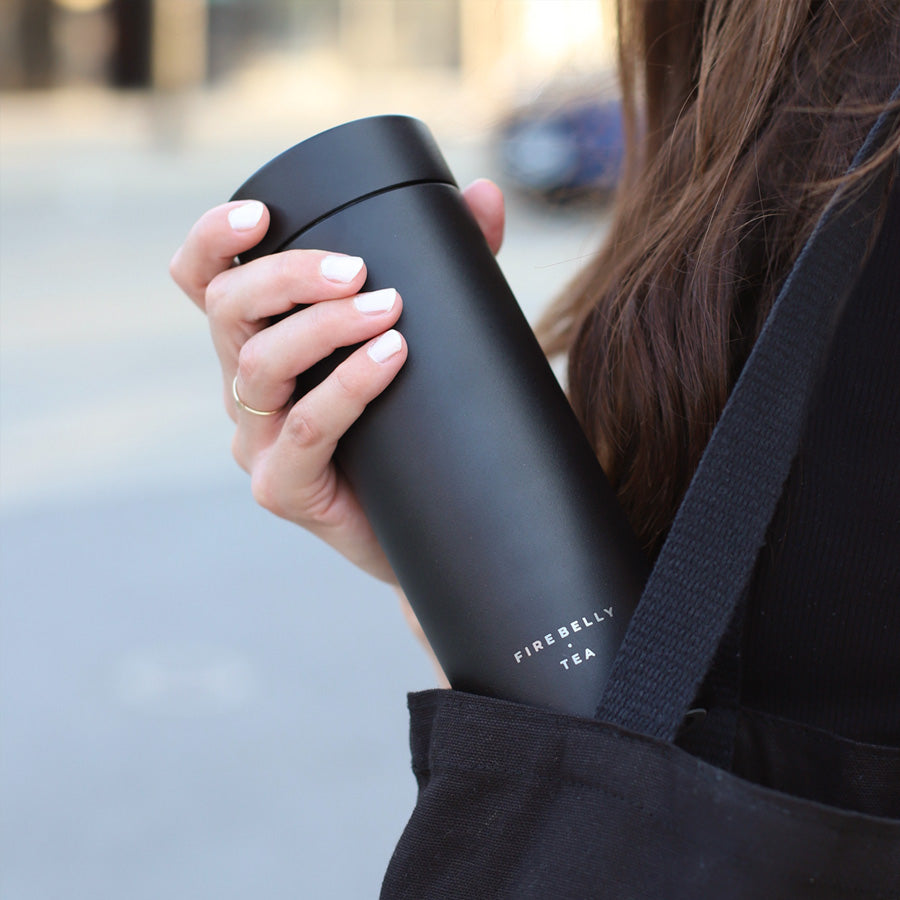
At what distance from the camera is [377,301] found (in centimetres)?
66

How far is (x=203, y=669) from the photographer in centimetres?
285

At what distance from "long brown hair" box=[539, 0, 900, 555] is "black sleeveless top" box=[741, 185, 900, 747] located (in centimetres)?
7

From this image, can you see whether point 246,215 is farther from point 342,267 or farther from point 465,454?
point 465,454

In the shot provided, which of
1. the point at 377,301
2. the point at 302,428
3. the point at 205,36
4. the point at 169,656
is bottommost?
the point at 169,656

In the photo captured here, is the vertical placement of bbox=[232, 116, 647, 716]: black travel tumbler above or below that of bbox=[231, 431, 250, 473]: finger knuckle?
above

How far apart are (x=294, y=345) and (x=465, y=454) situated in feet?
0.53

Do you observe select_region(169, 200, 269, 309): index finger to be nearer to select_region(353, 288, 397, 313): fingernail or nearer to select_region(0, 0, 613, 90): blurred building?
select_region(353, 288, 397, 313): fingernail

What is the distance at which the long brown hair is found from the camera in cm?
73

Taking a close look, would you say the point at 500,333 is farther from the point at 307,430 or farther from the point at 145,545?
the point at 145,545

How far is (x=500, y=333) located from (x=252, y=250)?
194mm

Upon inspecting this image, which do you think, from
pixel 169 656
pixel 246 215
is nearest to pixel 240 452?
pixel 246 215

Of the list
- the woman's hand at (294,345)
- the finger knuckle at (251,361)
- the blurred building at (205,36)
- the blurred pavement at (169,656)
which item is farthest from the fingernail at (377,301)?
the blurred building at (205,36)

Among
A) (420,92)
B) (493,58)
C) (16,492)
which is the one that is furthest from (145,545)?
(420,92)

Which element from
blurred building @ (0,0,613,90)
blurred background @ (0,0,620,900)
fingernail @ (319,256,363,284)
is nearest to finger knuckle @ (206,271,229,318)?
fingernail @ (319,256,363,284)
